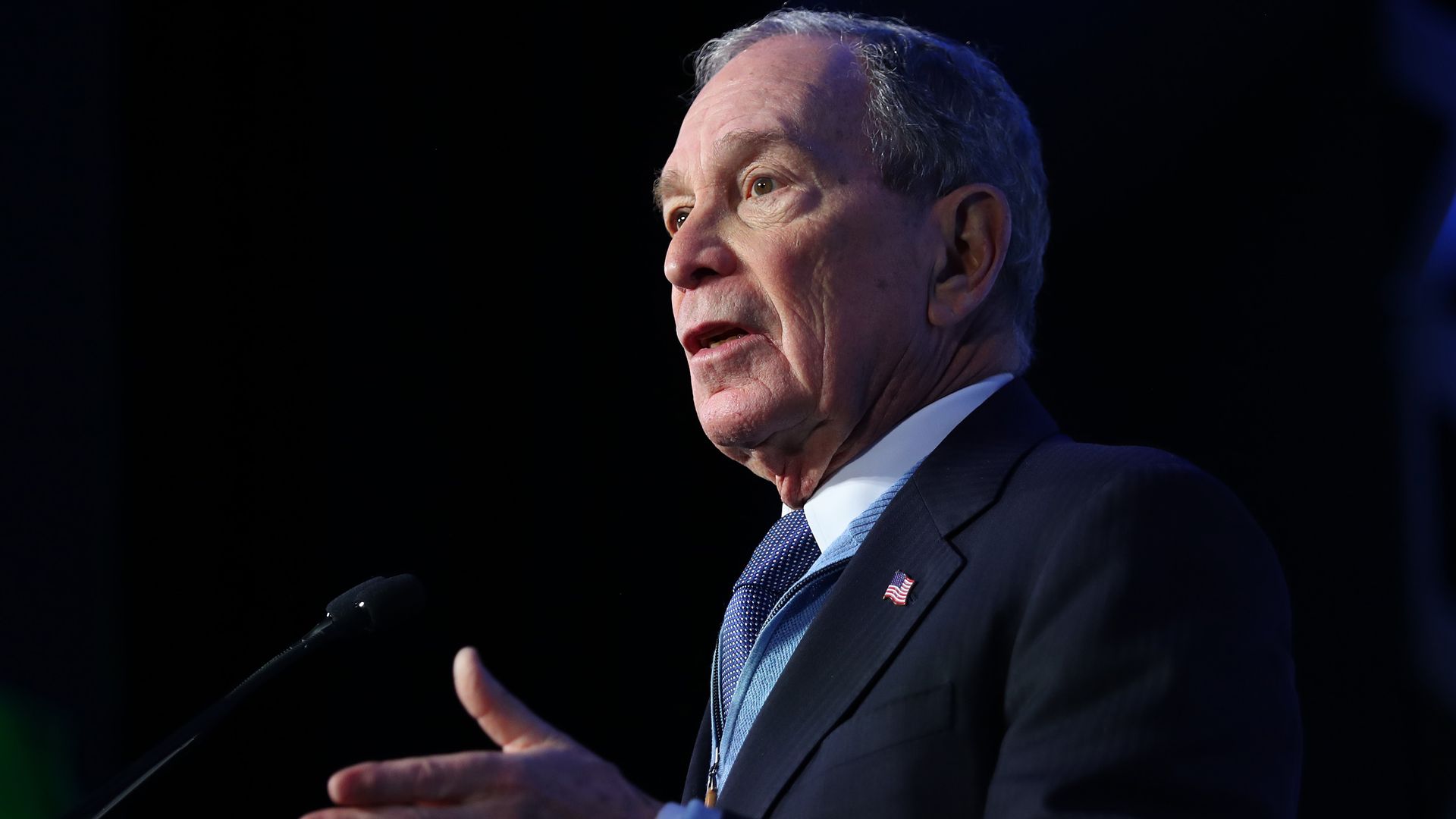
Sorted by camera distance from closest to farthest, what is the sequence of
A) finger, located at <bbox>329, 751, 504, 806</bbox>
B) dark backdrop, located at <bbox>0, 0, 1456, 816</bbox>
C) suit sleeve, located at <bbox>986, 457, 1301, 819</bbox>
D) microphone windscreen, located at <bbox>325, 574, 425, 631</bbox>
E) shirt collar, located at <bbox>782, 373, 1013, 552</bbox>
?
finger, located at <bbox>329, 751, 504, 806</bbox>
suit sleeve, located at <bbox>986, 457, 1301, 819</bbox>
microphone windscreen, located at <bbox>325, 574, 425, 631</bbox>
shirt collar, located at <bbox>782, 373, 1013, 552</bbox>
dark backdrop, located at <bbox>0, 0, 1456, 816</bbox>

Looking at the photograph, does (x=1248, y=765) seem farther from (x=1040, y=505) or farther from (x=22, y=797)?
(x=22, y=797)

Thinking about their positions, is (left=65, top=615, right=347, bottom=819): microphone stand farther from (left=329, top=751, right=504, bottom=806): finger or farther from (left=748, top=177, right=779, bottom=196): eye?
(left=748, top=177, right=779, bottom=196): eye

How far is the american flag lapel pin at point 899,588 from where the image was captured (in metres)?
1.28

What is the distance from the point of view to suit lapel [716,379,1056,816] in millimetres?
1224

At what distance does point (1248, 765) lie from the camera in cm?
106

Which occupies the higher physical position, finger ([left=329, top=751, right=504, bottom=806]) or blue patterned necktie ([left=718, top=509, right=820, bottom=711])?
finger ([left=329, top=751, right=504, bottom=806])

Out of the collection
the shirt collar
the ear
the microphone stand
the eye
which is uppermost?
the eye

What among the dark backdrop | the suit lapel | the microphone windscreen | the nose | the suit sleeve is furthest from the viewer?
the dark backdrop

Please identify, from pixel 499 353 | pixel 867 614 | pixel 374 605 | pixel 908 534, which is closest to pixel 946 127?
pixel 908 534

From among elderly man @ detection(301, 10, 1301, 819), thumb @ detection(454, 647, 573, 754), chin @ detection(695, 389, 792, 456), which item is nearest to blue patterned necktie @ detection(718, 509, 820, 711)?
elderly man @ detection(301, 10, 1301, 819)

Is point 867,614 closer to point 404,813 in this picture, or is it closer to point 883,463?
point 883,463

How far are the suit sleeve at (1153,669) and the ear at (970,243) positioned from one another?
1.60 feet

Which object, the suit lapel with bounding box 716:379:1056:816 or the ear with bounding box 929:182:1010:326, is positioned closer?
the suit lapel with bounding box 716:379:1056:816

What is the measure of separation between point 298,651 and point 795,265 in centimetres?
75
